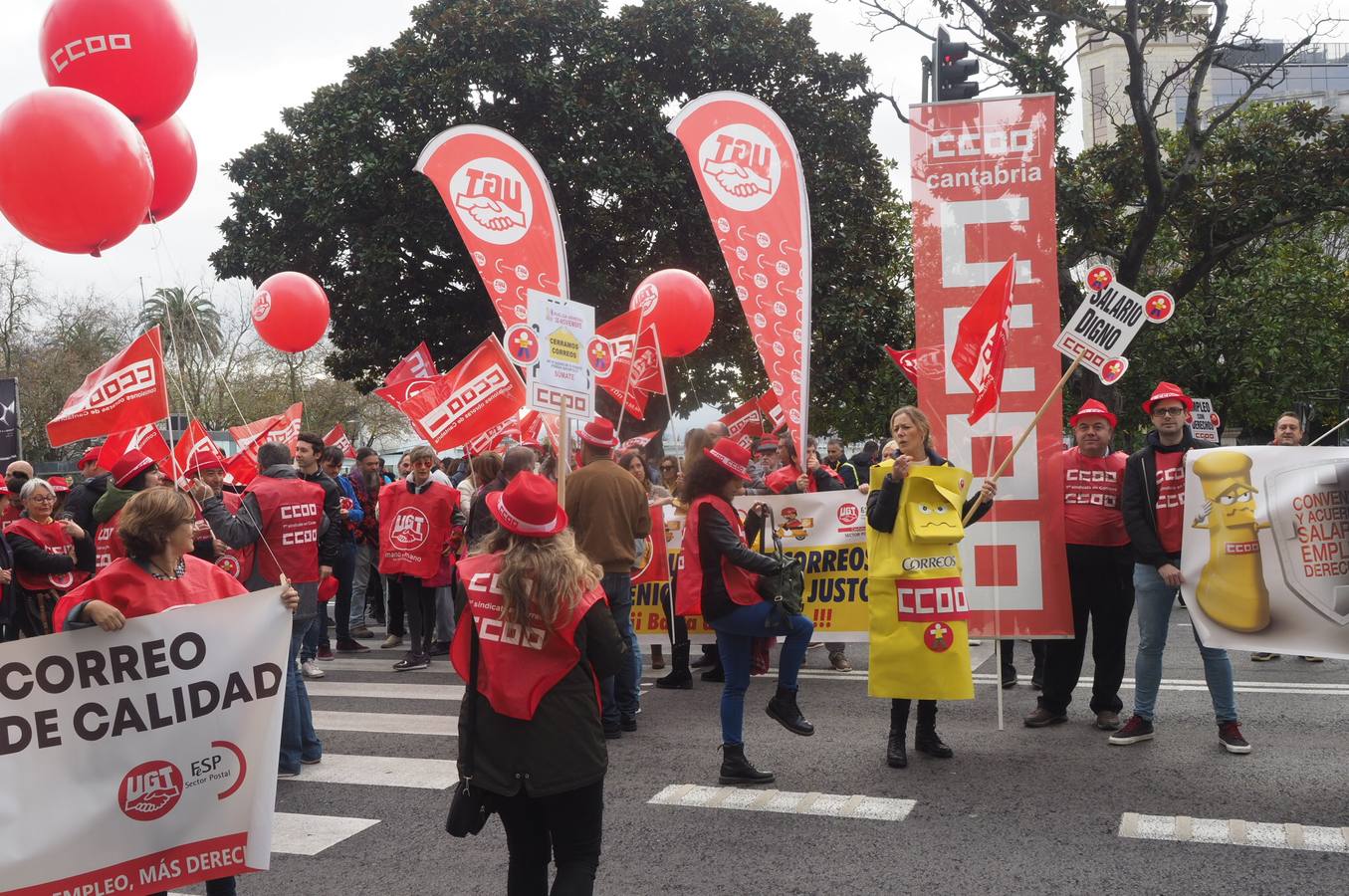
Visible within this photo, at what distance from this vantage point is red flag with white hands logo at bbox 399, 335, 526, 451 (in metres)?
11.2

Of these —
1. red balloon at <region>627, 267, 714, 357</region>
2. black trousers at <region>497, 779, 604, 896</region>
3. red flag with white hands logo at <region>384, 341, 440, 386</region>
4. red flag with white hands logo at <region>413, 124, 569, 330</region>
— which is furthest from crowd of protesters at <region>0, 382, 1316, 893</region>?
red balloon at <region>627, 267, 714, 357</region>

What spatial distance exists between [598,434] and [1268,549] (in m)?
3.86

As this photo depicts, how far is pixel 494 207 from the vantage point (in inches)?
453

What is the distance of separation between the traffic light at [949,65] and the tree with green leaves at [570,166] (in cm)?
1287

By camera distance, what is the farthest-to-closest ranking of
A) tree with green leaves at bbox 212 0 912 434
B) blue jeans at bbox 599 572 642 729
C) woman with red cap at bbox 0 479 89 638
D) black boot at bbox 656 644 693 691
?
1. tree with green leaves at bbox 212 0 912 434
2. black boot at bbox 656 644 693 691
3. woman with red cap at bbox 0 479 89 638
4. blue jeans at bbox 599 572 642 729

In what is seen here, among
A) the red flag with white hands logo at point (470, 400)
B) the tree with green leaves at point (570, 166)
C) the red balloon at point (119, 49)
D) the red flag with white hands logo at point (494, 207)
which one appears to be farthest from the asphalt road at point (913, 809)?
the tree with green leaves at point (570, 166)

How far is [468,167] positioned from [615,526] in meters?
5.80

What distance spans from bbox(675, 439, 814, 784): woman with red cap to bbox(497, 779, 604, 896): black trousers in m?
2.30

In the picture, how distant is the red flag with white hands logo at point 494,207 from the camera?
37.6 feet

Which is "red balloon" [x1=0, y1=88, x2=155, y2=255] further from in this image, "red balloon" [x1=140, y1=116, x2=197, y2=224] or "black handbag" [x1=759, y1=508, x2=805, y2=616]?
"black handbag" [x1=759, y1=508, x2=805, y2=616]

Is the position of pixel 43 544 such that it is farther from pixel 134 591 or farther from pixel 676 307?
pixel 676 307

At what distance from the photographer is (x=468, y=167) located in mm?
11484

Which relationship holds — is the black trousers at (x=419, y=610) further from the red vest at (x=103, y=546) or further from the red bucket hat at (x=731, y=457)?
the red bucket hat at (x=731, y=457)

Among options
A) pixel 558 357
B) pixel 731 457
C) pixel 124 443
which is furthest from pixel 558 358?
pixel 124 443
